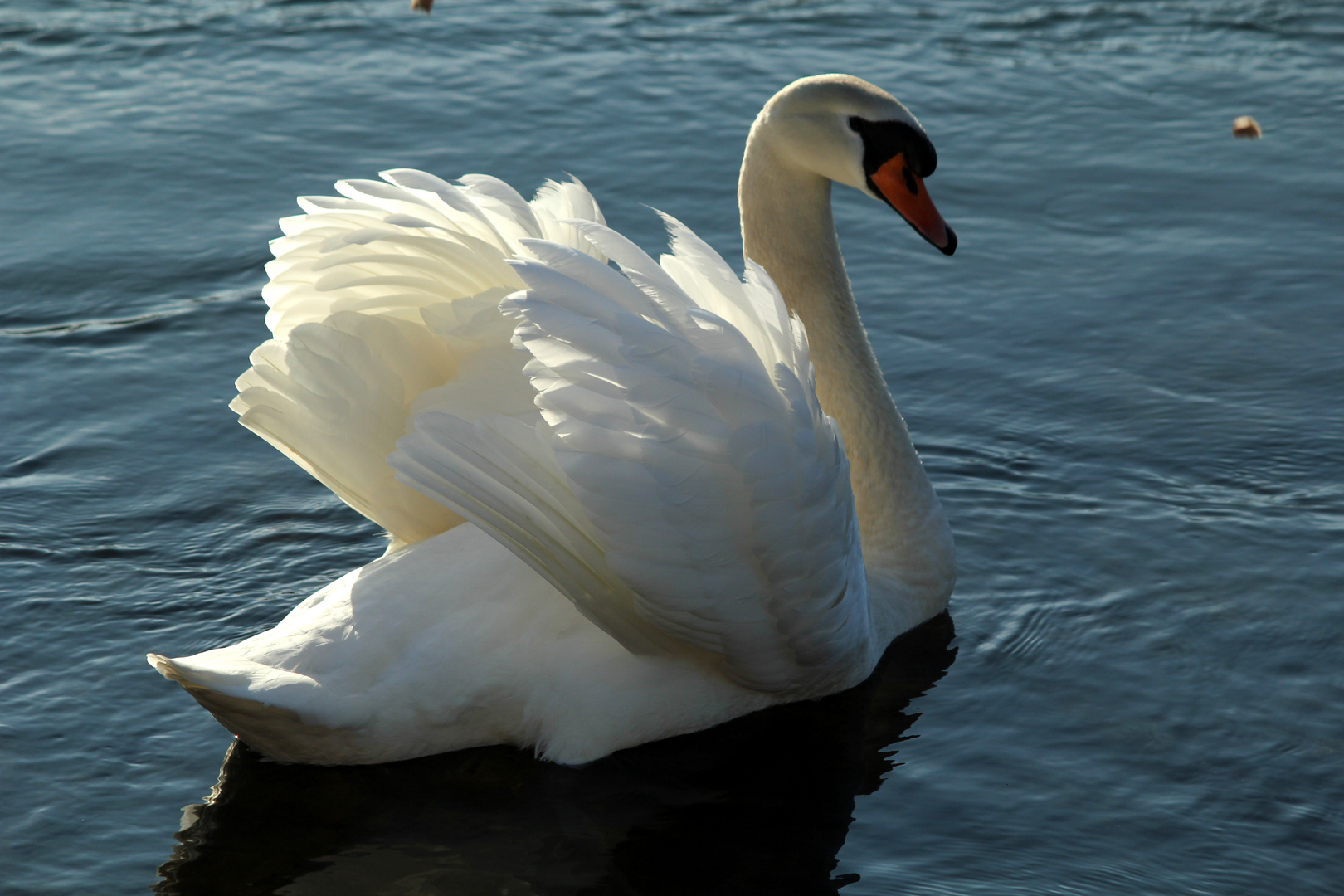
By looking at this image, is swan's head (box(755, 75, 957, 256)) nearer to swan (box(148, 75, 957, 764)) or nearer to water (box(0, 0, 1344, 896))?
swan (box(148, 75, 957, 764))

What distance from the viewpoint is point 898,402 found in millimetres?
6609

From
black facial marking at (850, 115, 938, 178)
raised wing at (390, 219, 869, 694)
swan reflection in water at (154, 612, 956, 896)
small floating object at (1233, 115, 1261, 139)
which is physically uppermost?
black facial marking at (850, 115, 938, 178)

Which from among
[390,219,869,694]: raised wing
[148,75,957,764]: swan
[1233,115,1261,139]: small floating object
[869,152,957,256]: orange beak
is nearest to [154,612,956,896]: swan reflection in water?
[148,75,957,764]: swan

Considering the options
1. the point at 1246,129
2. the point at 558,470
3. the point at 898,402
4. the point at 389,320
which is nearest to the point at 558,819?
the point at 558,470

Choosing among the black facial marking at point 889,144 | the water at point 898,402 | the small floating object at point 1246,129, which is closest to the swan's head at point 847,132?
the black facial marking at point 889,144

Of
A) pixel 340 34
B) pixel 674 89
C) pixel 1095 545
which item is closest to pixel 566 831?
pixel 1095 545

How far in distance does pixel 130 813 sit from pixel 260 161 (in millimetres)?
5189

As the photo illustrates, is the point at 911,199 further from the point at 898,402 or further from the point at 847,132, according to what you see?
the point at 898,402

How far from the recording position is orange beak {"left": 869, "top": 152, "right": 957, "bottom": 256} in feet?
16.6

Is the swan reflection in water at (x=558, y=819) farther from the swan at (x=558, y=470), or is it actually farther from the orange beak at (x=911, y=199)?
the orange beak at (x=911, y=199)

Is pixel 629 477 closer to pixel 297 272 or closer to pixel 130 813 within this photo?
pixel 297 272

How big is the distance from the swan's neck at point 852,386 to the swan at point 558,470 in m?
0.02

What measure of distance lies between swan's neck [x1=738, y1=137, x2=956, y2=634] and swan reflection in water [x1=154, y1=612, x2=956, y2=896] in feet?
1.85

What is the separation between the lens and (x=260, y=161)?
8.66 metres
